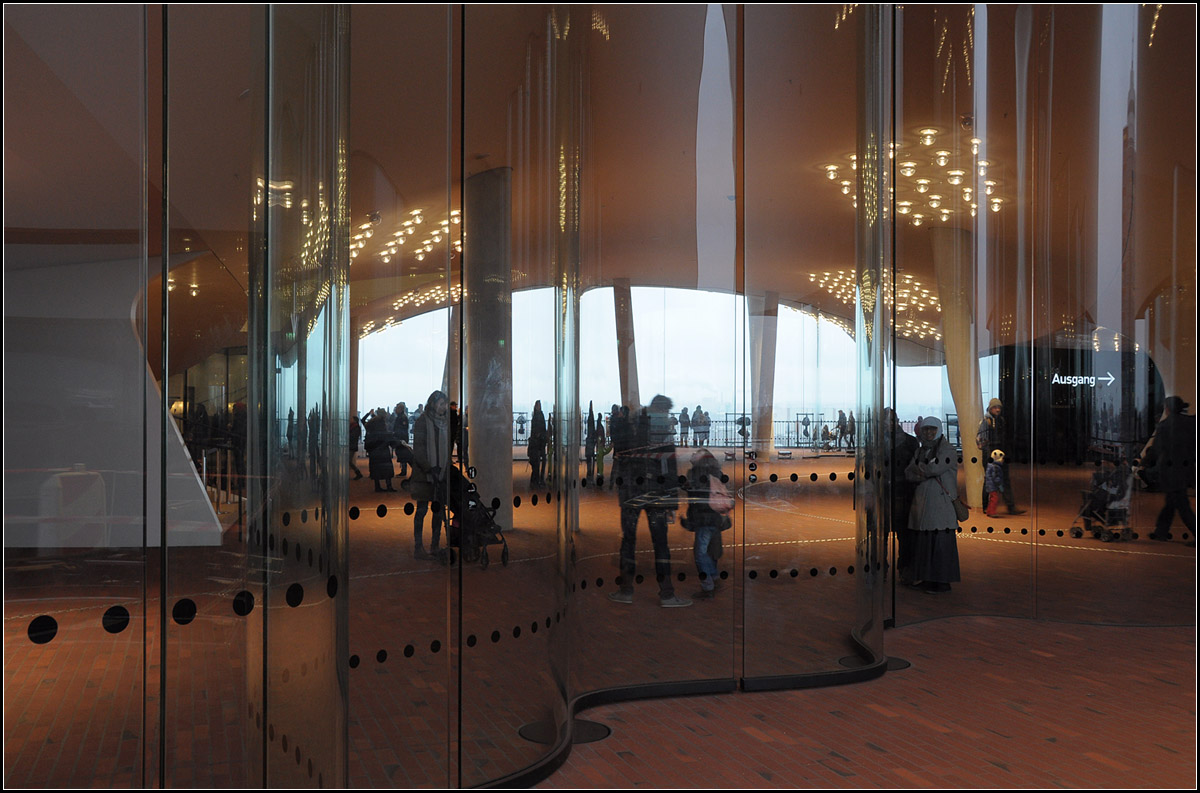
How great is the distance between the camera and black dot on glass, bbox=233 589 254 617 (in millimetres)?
3449

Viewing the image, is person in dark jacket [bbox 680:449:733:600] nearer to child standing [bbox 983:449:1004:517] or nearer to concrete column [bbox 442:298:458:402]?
concrete column [bbox 442:298:458:402]

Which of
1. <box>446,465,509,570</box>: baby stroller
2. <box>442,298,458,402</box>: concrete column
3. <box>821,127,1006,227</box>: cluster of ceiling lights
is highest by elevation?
<box>821,127,1006,227</box>: cluster of ceiling lights

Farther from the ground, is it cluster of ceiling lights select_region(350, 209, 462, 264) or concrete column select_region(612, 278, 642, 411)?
cluster of ceiling lights select_region(350, 209, 462, 264)

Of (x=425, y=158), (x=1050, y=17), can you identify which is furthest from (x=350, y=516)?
(x=1050, y=17)

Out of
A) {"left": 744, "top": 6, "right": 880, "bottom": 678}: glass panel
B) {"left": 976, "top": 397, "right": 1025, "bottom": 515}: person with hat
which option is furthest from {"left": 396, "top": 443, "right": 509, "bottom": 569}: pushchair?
{"left": 976, "top": 397, "right": 1025, "bottom": 515}: person with hat

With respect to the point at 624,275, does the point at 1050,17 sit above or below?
above

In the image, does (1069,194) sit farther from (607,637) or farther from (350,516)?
(350,516)

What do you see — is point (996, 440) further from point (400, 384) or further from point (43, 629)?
point (43, 629)

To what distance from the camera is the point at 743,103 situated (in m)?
6.09

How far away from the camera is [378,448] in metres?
4.07

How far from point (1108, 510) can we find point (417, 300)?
678 cm

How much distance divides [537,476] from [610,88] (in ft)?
8.46

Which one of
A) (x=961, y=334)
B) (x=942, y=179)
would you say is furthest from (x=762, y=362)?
(x=942, y=179)

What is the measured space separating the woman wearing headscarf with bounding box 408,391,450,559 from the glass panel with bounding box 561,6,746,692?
1.74 m
